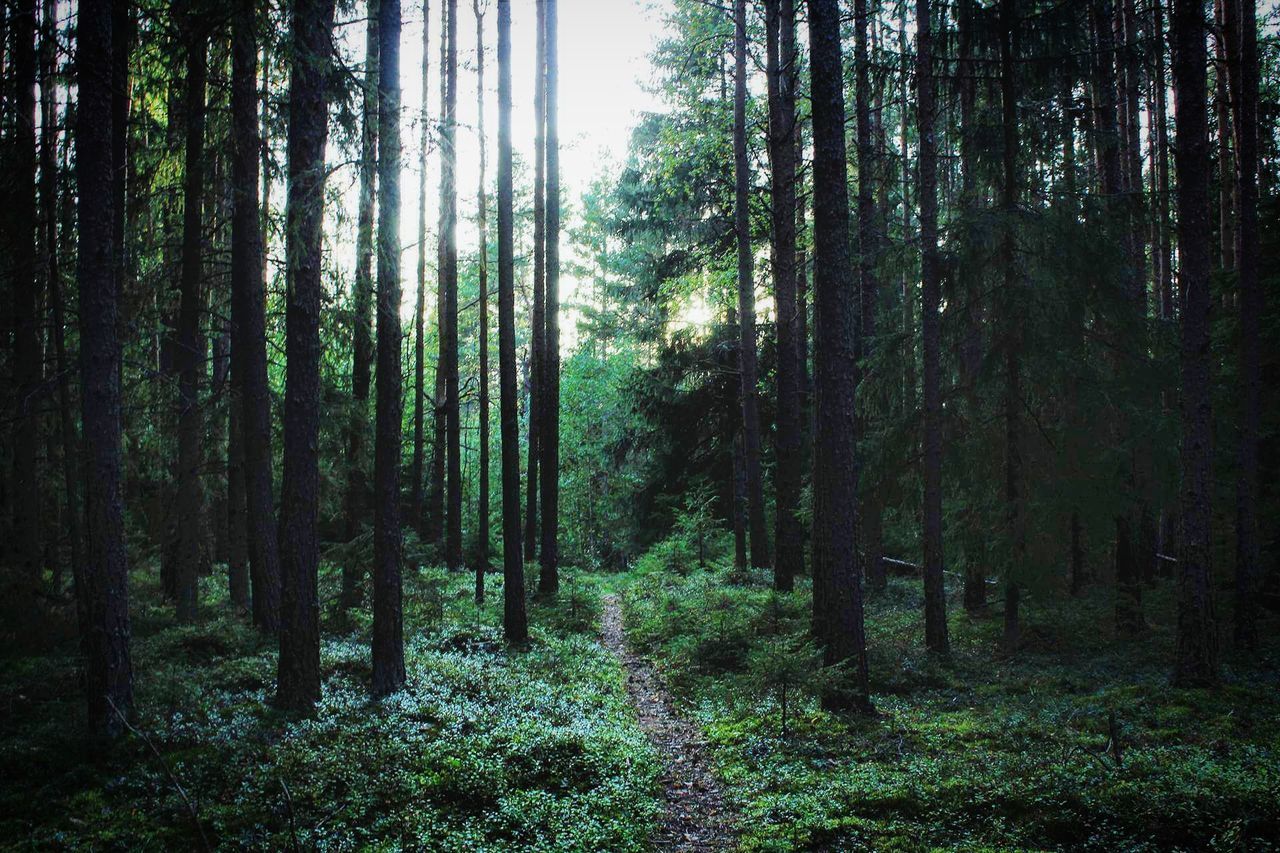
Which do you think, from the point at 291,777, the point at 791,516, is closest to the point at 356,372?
the point at 291,777

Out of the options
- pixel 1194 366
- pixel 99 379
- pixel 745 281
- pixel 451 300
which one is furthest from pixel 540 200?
pixel 1194 366

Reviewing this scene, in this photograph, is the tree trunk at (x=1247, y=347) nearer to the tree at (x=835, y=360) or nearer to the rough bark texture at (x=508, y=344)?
the tree at (x=835, y=360)

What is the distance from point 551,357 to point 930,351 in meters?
9.02

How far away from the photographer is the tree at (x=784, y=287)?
1606cm

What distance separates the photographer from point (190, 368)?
12336mm

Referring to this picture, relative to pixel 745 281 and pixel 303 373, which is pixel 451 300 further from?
pixel 303 373

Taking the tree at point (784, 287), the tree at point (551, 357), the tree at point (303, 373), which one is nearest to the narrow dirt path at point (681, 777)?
the tree at point (303, 373)

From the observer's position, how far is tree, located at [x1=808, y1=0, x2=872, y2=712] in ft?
28.4

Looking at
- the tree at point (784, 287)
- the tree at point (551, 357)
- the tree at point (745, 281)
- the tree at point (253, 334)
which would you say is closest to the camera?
the tree at point (253, 334)

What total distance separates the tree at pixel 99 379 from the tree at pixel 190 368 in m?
3.51

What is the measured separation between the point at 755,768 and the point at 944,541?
7208 mm

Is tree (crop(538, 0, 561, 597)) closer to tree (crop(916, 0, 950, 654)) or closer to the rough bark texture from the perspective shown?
the rough bark texture

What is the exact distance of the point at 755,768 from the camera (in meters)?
7.31

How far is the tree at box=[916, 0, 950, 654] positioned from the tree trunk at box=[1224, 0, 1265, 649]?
14.1 ft
